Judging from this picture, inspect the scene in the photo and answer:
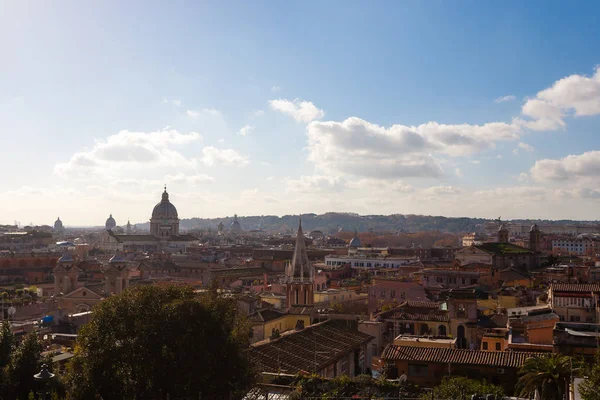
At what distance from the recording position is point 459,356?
64.1 ft

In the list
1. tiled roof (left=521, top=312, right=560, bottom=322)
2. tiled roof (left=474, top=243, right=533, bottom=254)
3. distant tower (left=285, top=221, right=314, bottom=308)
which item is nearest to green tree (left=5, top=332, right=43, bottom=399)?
tiled roof (left=521, top=312, right=560, bottom=322)

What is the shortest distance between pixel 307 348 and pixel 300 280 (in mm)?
13021

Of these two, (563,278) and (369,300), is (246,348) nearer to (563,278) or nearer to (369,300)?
(369,300)

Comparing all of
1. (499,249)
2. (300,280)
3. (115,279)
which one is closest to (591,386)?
(300,280)

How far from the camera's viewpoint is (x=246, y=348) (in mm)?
15648

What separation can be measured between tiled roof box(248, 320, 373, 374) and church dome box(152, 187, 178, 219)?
349 ft

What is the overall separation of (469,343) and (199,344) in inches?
636

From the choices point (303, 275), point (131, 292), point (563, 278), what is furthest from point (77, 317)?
point (563, 278)

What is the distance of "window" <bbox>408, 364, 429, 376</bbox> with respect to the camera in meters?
19.7

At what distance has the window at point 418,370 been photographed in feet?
64.5

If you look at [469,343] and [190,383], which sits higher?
[190,383]

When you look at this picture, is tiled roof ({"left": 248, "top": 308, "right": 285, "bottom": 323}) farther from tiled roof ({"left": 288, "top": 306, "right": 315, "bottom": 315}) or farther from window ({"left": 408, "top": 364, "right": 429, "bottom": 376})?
window ({"left": 408, "top": 364, "right": 429, "bottom": 376})

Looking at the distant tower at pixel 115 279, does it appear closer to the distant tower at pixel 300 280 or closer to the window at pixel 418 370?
the distant tower at pixel 300 280

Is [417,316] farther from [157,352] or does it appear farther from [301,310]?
[157,352]
